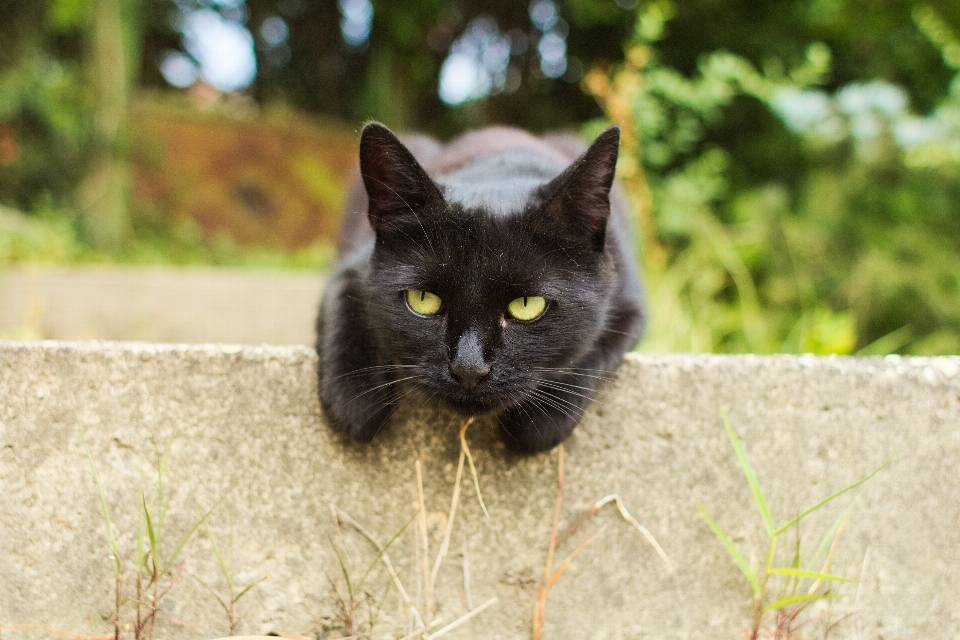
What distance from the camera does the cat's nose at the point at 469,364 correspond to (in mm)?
991

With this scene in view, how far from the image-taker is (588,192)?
110 centimetres

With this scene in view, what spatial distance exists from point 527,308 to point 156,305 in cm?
237

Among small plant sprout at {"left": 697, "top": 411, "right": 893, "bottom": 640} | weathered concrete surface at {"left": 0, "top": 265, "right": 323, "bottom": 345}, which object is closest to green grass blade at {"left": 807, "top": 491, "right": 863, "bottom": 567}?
small plant sprout at {"left": 697, "top": 411, "right": 893, "bottom": 640}

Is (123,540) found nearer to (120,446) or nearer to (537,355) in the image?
(120,446)

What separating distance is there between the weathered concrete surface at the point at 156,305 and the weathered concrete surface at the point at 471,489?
5.04 feet

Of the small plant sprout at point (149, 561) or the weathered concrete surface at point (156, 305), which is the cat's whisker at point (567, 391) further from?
the weathered concrete surface at point (156, 305)

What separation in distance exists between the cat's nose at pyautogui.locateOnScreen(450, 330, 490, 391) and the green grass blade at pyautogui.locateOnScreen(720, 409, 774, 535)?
0.44 meters

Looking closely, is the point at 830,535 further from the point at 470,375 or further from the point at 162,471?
the point at 162,471

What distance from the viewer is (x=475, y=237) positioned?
1.08 metres

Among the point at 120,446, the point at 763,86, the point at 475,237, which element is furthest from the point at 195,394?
the point at 763,86

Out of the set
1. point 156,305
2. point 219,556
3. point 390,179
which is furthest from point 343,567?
point 156,305

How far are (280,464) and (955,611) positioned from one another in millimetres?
1220

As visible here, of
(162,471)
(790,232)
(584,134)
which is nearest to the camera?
(162,471)

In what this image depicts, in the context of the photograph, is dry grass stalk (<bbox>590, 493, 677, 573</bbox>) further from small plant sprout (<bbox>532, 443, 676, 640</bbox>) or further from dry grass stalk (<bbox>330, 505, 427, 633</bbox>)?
dry grass stalk (<bbox>330, 505, 427, 633</bbox>)
